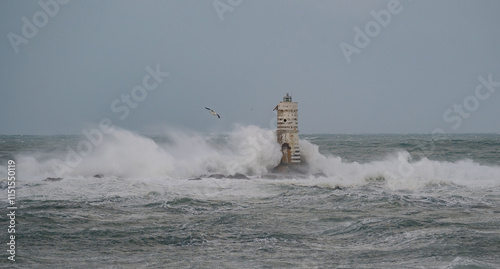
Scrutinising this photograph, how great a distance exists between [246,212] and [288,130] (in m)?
10.1

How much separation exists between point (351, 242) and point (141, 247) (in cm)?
533

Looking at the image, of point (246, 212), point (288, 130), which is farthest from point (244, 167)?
point (246, 212)

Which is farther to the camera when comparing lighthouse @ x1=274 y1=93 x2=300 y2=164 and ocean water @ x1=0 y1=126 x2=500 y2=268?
lighthouse @ x1=274 y1=93 x2=300 y2=164

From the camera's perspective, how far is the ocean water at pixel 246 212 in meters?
12.9

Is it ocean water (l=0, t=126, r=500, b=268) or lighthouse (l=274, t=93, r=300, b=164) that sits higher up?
lighthouse (l=274, t=93, r=300, b=164)

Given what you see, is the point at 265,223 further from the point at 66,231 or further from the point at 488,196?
the point at 488,196

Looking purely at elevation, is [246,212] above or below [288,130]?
below

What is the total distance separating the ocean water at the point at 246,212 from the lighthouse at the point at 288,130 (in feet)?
1.91

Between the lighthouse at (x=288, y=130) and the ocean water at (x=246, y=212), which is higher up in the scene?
the lighthouse at (x=288, y=130)

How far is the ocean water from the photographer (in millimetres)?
12859

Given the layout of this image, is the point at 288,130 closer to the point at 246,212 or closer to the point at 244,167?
the point at 244,167

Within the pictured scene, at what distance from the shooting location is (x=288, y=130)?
27797 millimetres

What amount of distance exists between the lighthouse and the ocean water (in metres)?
0.58

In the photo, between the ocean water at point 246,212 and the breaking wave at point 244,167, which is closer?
the ocean water at point 246,212
